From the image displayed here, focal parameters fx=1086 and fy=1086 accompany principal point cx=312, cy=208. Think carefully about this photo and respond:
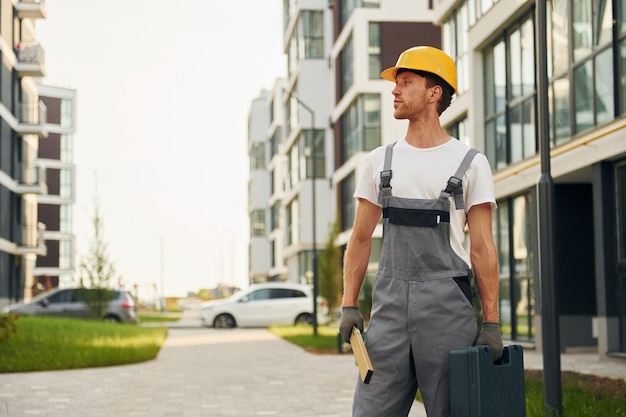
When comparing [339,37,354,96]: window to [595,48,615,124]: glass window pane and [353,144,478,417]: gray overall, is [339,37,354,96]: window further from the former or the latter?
[353,144,478,417]: gray overall

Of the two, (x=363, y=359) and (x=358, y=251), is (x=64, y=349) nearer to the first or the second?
(x=358, y=251)

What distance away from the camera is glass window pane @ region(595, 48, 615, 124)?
53.8ft

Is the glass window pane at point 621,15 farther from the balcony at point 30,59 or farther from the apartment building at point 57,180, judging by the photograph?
the apartment building at point 57,180

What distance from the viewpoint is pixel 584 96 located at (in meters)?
17.5

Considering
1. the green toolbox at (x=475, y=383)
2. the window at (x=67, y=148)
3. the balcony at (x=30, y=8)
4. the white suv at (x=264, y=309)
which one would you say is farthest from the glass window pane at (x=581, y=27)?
the window at (x=67, y=148)

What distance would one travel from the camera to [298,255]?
55219mm

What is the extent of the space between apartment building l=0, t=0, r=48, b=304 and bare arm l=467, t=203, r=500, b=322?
155ft

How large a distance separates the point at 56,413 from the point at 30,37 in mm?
49825

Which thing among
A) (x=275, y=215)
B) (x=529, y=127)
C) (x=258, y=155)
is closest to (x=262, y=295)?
(x=529, y=127)

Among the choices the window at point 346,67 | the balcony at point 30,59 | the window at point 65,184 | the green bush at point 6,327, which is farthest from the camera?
the window at point 65,184

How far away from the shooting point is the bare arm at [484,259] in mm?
4160

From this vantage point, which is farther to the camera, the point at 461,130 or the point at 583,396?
the point at 461,130

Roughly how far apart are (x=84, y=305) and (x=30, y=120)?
24.4m

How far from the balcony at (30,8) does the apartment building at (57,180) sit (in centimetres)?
3039
